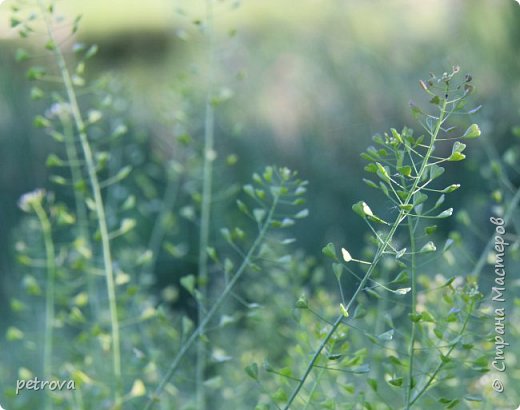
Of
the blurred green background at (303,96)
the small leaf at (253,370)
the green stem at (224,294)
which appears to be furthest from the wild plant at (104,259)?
the blurred green background at (303,96)

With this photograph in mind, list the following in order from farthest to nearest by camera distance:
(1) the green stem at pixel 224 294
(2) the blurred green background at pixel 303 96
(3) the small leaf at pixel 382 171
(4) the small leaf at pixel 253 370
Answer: (2) the blurred green background at pixel 303 96
(1) the green stem at pixel 224 294
(4) the small leaf at pixel 253 370
(3) the small leaf at pixel 382 171

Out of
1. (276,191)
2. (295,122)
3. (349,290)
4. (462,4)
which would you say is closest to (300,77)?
(295,122)

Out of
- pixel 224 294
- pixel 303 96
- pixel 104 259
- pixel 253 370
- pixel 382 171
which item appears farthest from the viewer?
pixel 303 96

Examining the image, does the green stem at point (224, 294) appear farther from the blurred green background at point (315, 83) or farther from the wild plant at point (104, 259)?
the blurred green background at point (315, 83)

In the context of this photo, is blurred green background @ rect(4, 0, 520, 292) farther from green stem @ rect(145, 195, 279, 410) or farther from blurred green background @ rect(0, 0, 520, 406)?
green stem @ rect(145, 195, 279, 410)

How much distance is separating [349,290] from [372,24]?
1151 millimetres

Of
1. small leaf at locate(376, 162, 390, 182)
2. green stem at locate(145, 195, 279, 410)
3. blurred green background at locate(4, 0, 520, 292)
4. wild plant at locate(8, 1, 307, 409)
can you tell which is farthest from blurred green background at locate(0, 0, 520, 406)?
small leaf at locate(376, 162, 390, 182)

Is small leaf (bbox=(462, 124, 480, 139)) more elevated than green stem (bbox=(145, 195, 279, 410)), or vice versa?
small leaf (bbox=(462, 124, 480, 139))

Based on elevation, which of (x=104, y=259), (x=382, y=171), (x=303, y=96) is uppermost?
(x=382, y=171)

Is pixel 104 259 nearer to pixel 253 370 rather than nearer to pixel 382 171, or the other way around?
pixel 253 370

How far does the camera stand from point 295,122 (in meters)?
2.86

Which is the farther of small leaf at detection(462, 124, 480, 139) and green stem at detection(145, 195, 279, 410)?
green stem at detection(145, 195, 279, 410)

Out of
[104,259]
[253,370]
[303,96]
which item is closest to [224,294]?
[253,370]

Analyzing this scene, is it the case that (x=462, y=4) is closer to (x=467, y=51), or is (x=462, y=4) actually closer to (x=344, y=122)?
(x=467, y=51)
